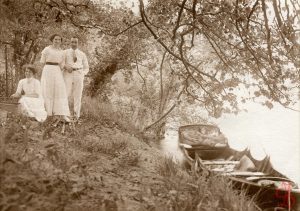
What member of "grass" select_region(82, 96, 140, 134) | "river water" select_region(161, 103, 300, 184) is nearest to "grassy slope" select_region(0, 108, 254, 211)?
"grass" select_region(82, 96, 140, 134)

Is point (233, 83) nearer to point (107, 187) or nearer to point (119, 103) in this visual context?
point (107, 187)

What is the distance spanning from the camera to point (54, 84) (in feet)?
33.6

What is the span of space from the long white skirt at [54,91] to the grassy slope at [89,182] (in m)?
0.56

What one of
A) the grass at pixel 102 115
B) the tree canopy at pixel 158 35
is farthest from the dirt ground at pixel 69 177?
the grass at pixel 102 115

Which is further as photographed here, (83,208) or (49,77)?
(49,77)

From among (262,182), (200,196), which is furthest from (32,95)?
(262,182)

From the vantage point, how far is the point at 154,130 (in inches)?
1200

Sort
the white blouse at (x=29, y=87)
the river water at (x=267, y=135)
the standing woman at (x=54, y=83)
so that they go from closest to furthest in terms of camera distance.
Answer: the white blouse at (x=29, y=87)
the standing woman at (x=54, y=83)
the river water at (x=267, y=135)

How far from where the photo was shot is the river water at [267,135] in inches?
1409

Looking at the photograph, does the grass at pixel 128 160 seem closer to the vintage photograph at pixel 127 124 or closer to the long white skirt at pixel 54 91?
the vintage photograph at pixel 127 124

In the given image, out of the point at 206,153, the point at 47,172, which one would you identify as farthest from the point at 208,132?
the point at 47,172

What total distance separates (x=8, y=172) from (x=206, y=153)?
523 inches

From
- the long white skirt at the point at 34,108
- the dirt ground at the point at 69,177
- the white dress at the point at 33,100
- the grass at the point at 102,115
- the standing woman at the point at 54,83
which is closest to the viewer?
the dirt ground at the point at 69,177

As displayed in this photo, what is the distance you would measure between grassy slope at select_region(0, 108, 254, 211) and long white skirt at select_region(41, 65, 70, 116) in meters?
0.56
